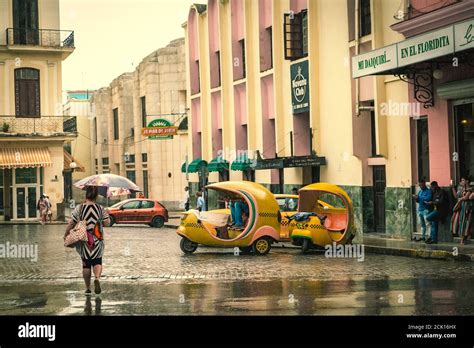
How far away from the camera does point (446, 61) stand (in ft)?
78.8

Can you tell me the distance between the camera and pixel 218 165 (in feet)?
144

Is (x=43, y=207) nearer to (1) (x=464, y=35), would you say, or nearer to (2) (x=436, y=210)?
(2) (x=436, y=210)

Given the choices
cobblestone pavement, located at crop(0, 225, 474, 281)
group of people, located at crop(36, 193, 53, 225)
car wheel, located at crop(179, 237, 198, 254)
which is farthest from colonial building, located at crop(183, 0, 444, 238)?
group of people, located at crop(36, 193, 53, 225)

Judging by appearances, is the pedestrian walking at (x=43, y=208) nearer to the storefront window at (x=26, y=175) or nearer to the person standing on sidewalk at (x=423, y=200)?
the storefront window at (x=26, y=175)

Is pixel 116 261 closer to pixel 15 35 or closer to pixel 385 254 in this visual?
pixel 385 254

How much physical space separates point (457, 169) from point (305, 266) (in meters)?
6.54

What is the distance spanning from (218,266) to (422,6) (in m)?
9.75

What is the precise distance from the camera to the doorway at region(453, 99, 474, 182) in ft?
79.3

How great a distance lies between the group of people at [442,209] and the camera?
23.4m

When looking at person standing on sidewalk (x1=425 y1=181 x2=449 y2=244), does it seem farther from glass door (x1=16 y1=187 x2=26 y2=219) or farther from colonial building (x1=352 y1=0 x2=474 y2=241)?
glass door (x1=16 y1=187 x2=26 y2=219)

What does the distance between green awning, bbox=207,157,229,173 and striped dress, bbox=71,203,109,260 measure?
28.5 meters

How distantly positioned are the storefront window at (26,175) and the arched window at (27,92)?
2.98m

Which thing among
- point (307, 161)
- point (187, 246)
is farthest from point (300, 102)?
point (187, 246)
